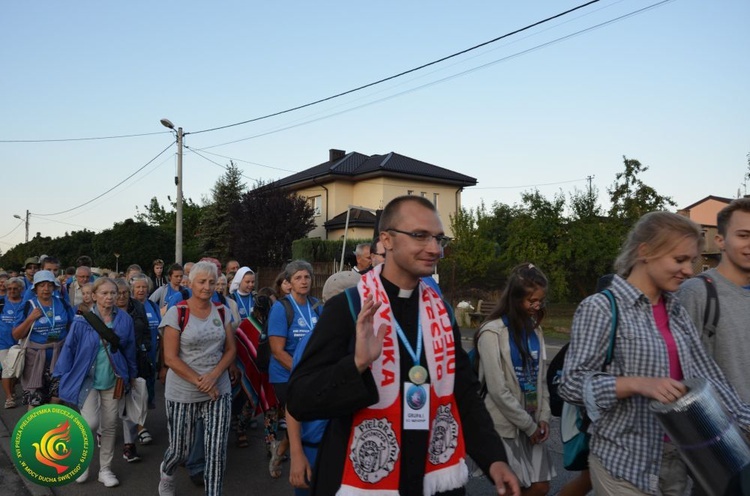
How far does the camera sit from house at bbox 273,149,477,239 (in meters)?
38.2

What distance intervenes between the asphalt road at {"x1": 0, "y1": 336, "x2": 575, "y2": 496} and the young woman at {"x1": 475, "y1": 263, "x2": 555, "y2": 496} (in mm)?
1510

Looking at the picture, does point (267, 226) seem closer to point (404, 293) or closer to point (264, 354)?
point (264, 354)

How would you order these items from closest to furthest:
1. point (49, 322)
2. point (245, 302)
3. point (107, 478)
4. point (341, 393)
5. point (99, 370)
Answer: point (341, 393), point (107, 478), point (99, 370), point (49, 322), point (245, 302)

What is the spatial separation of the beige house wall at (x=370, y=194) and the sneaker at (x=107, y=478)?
106 ft

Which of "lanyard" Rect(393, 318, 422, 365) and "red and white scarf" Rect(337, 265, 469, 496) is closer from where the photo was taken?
"red and white scarf" Rect(337, 265, 469, 496)

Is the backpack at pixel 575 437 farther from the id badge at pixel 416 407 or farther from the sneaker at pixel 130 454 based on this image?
the sneaker at pixel 130 454

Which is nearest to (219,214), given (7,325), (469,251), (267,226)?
(267,226)

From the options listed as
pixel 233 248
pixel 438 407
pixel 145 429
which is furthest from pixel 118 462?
pixel 233 248

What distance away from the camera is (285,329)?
531 cm

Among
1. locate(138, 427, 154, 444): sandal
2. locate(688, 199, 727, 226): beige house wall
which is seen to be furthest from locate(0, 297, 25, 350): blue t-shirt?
locate(688, 199, 727, 226): beige house wall

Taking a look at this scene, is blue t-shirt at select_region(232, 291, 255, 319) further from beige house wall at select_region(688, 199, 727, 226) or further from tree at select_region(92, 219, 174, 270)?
beige house wall at select_region(688, 199, 727, 226)

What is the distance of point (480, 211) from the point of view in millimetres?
23203

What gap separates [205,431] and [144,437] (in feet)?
8.81

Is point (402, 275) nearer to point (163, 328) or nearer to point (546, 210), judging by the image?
point (163, 328)
